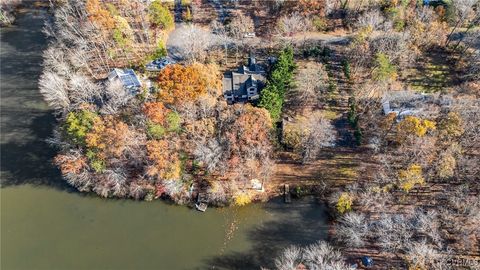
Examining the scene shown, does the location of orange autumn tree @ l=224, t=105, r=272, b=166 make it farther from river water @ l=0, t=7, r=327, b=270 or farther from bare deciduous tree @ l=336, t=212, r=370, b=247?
bare deciduous tree @ l=336, t=212, r=370, b=247

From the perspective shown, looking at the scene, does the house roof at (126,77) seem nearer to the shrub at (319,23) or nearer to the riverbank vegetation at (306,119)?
the riverbank vegetation at (306,119)

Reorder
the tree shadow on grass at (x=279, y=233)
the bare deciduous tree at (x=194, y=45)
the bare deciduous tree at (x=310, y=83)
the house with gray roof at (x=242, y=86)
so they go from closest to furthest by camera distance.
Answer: the tree shadow on grass at (x=279, y=233)
the bare deciduous tree at (x=310, y=83)
the house with gray roof at (x=242, y=86)
the bare deciduous tree at (x=194, y=45)

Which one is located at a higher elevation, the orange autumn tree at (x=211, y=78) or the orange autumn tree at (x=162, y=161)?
the orange autumn tree at (x=211, y=78)

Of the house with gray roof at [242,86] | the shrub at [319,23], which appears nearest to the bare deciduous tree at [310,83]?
the house with gray roof at [242,86]

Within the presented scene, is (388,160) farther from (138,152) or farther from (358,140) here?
(138,152)

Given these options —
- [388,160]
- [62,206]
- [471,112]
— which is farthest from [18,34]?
[471,112]

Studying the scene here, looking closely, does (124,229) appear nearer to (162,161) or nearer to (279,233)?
(162,161)
